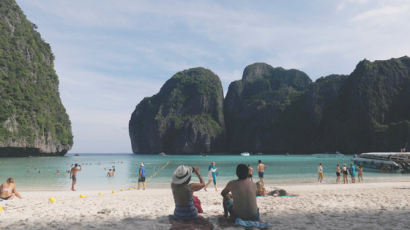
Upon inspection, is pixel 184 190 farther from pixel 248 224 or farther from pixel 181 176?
pixel 248 224

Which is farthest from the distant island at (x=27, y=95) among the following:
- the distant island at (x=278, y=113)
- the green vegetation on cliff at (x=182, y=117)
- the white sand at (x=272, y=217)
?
the white sand at (x=272, y=217)

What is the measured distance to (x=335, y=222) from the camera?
22.8 feet

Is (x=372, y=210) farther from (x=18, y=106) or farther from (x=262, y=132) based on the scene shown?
(x=262, y=132)

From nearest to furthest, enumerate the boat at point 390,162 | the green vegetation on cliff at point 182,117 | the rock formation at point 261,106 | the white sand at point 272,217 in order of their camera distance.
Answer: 1. the white sand at point 272,217
2. the boat at point 390,162
3. the green vegetation on cliff at point 182,117
4. the rock formation at point 261,106

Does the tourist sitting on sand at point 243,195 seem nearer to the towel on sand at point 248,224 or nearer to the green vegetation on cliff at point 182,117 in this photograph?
the towel on sand at point 248,224

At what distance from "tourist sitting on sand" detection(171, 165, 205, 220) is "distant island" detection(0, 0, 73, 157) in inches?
3131

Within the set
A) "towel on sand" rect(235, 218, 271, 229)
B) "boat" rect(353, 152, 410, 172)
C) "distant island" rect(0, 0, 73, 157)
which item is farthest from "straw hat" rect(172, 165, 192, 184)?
"distant island" rect(0, 0, 73, 157)

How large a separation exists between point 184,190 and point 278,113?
15505 centimetres

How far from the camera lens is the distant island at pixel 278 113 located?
112 metres

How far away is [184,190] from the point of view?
5.86m

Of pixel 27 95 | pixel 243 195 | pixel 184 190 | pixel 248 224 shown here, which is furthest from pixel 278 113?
pixel 184 190

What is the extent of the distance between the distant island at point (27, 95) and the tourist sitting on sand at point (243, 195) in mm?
80362

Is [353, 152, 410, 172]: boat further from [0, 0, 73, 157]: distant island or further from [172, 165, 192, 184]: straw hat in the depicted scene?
[0, 0, 73, 157]: distant island

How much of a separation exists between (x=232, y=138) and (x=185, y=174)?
160m
